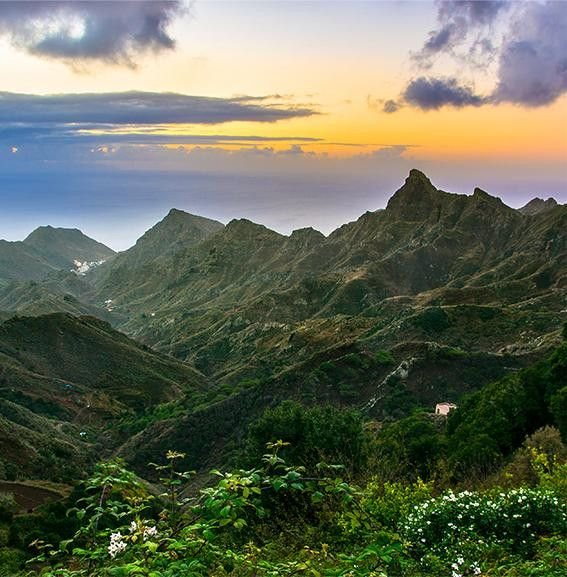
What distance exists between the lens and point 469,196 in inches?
6816

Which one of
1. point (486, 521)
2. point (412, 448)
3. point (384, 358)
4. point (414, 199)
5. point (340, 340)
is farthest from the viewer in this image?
point (414, 199)

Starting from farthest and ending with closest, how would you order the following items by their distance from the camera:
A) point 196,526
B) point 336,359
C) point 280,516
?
point 336,359, point 280,516, point 196,526

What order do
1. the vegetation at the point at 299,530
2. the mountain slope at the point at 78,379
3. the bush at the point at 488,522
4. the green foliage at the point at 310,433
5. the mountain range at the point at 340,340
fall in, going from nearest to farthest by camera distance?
the vegetation at the point at 299,530, the bush at the point at 488,522, the green foliage at the point at 310,433, the mountain range at the point at 340,340, the mountain slope at the point at 78,379

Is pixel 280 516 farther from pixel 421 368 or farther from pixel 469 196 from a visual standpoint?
pixel 469 196

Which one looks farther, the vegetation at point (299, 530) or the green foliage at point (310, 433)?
the green foliage at point (310, 433)

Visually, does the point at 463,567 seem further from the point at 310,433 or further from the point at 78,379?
the point at 78,379

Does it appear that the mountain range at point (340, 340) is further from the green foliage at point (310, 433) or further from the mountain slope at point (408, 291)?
the green foliage at point (310, 433)

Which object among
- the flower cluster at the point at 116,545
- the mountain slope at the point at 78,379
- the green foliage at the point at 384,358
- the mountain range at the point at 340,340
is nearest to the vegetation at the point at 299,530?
the flower cluster at the point at 116,545

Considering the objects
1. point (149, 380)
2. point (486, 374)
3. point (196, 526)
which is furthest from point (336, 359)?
point (196, 526)

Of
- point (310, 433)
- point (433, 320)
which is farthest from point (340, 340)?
point (310, 433)

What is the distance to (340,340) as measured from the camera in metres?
103

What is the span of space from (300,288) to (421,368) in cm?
9224

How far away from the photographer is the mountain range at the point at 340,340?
70.4 m

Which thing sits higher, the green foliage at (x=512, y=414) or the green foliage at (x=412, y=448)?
the green foliage at (x=512, y=414)
